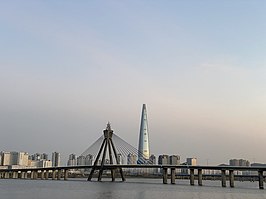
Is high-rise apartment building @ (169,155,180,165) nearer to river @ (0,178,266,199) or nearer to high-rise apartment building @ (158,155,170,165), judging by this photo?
high-rise apartment building @ (158,155,170,165)

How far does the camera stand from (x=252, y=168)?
87.4 metres

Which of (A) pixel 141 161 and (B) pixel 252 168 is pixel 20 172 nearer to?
(A) pixel 141 161

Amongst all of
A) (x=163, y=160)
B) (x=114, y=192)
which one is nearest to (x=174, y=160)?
(x=163, y=160)

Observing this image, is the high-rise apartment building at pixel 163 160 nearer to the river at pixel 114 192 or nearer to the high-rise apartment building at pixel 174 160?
the high-rise apartment building at pixel 174 160

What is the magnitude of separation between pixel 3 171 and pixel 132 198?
120 m

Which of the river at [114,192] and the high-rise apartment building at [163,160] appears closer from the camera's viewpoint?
the river at [114,192]

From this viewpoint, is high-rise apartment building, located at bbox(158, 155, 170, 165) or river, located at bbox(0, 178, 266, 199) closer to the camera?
river, located at bbox(0, 178, 266, 199)

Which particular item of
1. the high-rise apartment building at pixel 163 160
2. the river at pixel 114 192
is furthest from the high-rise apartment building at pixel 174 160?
the river at pixel 114 192

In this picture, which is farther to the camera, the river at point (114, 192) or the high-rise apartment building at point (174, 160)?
the high-rise apartment building at point (174, 160)

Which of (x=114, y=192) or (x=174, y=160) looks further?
(x=174, y=160)

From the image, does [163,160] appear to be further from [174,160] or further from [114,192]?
[114,192]

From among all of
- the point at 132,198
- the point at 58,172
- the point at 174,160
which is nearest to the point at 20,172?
the point at 58,172

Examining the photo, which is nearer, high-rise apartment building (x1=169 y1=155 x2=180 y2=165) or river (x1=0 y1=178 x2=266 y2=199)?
river (x1=0 y1=178 x2=266 y2=199)

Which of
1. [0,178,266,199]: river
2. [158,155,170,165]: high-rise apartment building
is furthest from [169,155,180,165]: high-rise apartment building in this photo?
[0,178,266,199]: river
